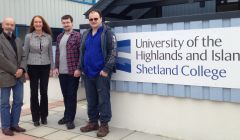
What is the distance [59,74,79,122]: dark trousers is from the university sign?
707mm

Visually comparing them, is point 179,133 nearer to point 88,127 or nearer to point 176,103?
point 176,103

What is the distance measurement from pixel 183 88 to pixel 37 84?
254 centimetres

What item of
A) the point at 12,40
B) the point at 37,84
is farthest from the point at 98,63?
the point at 12,40

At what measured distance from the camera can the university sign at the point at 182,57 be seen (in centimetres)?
408

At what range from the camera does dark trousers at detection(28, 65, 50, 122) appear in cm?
542

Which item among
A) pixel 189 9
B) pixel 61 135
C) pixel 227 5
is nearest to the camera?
pixel 61 135

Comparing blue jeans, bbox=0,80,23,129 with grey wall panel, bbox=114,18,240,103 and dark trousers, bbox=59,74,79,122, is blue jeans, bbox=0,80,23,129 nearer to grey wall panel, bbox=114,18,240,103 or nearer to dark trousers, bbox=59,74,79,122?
dark trousers, bbox=59,74,79,122

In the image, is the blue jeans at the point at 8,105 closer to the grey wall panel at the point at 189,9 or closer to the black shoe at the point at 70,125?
the black shoe at the point at 70,125

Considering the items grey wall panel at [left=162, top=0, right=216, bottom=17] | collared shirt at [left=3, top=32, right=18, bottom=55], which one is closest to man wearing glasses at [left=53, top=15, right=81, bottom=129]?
collared shirt at [left=3, top=32, right=18, bottom=55]

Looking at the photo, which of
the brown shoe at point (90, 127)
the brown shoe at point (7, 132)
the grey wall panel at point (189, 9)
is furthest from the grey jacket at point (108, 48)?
the grey wall panel at point (189, 9)

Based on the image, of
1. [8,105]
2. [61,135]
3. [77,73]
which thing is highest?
[77,73]

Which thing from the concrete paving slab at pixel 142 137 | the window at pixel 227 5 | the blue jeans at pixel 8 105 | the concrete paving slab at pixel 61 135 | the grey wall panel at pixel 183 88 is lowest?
the concrete paving slab at pixel 61 135

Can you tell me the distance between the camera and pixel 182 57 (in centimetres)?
447

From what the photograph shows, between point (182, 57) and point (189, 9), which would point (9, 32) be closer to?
point (182, 57)
